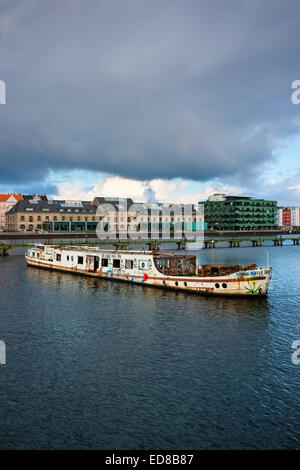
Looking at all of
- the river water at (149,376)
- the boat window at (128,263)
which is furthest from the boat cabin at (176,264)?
the river water at (149,376)

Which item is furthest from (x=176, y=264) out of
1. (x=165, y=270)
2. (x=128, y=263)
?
(x=128, y=263)

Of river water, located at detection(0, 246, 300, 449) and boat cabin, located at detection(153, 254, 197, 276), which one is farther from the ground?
boat cabin, located at detection(153, 254, 197, 276)

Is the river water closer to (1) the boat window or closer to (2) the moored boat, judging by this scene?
(2) the moored boat

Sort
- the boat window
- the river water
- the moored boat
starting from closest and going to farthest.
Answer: the river water
the moored boat
the boat window

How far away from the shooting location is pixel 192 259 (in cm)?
6041

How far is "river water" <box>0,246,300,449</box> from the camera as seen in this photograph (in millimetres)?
18906

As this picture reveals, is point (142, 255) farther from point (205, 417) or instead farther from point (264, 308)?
point (205, 417)

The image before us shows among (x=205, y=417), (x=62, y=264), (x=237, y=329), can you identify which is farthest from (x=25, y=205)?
(x=205, y=417)

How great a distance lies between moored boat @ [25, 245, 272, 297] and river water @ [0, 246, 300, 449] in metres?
5.19

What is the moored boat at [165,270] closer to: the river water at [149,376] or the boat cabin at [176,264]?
the boat cabin at [176,264]

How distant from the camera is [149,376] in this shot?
82.9ft

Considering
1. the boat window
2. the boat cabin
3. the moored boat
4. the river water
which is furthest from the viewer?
the boat window

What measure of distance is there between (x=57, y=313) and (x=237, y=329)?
21256mm

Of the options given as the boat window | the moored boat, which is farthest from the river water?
the boat window
